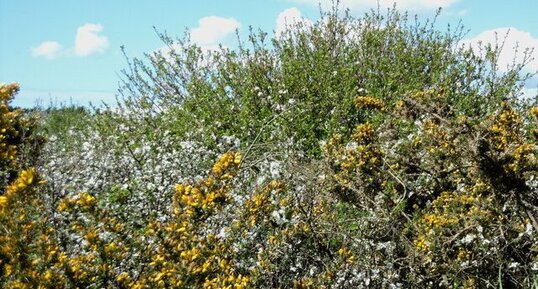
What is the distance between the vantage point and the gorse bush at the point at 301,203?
10.0 ft

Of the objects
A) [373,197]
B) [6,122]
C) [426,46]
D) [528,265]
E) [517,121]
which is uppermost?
[426,46]

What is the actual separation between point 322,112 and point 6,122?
14.4 ft

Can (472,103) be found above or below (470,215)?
above

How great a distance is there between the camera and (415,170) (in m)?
4.93

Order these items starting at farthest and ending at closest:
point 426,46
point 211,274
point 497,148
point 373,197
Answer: point 426,46
point 373,197
point 497,148
point 211,274

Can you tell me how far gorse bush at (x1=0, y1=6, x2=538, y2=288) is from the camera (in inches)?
120

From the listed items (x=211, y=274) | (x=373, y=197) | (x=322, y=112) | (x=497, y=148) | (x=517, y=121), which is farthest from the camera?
(x=322, y=112)

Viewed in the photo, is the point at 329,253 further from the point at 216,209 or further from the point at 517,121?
the point at 517,121

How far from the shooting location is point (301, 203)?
4172 mm

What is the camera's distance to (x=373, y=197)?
473 cm

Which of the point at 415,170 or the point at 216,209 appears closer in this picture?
the point at 216,209

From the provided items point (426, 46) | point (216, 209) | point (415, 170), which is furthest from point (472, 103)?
point (216, 209)

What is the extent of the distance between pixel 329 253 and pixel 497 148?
122 cm

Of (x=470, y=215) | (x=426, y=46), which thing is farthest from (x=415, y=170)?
(x=426, y=46)
